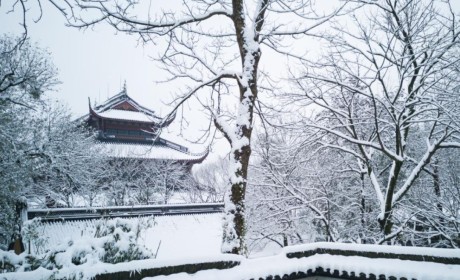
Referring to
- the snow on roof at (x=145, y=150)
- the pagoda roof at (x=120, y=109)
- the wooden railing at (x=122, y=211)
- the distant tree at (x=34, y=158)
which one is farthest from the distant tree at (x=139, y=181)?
the wooden railing at (x=122, y=211)

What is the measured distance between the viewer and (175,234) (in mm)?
13516

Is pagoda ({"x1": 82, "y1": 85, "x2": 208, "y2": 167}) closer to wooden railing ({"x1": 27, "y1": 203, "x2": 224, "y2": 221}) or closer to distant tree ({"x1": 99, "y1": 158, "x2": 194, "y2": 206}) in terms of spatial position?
distant tree ({"x1": 99, "y1": 158, "x2": 194, "y2": 206})

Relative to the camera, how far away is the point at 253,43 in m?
5.81

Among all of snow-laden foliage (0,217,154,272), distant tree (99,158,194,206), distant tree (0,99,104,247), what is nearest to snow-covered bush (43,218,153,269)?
snow-laden foliage (0,217,154,272)

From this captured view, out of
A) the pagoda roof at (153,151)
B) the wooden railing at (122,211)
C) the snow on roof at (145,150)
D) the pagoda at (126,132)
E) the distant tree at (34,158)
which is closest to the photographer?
the distant tree at (34,158)

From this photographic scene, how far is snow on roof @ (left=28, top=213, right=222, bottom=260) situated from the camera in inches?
463

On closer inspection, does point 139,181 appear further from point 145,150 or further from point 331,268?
point 331,268

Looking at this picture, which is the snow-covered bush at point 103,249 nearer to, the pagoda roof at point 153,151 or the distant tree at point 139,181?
the distant tree at point 139,181

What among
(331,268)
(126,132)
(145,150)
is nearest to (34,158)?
(145,150)

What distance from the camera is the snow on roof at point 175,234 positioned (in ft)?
38.6

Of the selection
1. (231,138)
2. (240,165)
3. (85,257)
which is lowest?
(85,257)

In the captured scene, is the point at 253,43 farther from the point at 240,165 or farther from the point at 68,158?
the point at 68,158

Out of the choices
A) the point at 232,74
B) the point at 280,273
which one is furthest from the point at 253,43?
the point at 280,273

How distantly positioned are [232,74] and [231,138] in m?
1.41
